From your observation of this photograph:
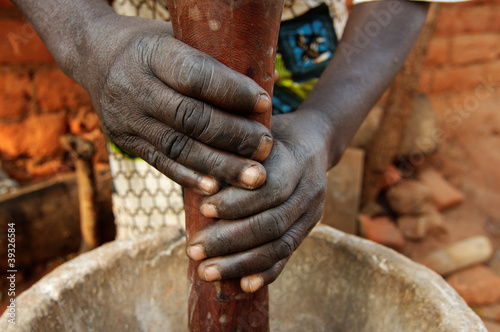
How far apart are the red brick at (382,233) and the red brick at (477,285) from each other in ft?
1.23

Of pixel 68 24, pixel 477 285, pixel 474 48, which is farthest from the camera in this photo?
pixel 474 48

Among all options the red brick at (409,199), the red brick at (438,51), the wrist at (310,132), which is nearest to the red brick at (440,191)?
the red brick at (409,199)

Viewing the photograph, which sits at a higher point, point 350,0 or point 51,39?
point 51,39

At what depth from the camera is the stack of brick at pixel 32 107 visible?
226cm

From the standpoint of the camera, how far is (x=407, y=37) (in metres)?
1.31

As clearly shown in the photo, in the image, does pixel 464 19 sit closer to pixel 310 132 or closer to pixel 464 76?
pixel 464 76

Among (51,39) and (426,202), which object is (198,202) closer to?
(51,39)

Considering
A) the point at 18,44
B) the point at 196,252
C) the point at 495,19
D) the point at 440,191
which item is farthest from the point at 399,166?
the point at 196,252

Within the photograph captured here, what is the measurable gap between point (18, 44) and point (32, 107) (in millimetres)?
317

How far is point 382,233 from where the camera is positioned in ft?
10.1

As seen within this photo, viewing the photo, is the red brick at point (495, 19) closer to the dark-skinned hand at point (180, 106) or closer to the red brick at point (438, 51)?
the red brick at point (438, 51)

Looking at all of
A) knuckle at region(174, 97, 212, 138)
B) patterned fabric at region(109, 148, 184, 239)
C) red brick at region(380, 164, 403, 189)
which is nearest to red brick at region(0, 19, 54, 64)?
patterned fabric at region(109, 148, 184, 239)

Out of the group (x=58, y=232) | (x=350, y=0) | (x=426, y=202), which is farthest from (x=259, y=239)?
(x=426, y=202)

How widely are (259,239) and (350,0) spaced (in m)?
2.49
